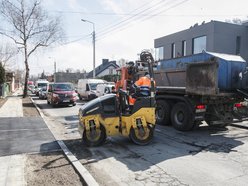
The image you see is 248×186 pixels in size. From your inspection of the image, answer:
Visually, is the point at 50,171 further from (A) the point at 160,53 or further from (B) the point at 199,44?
(A) the point at 160,53

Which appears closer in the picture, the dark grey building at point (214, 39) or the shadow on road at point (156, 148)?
the shadow on road at point (156, 148)

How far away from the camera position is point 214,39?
23.0 meters

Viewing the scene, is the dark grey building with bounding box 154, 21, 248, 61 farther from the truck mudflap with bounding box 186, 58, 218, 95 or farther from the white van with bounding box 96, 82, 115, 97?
the truck mudflap with bounding box 186, 58, 218, 95

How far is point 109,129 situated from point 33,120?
18.1 ft

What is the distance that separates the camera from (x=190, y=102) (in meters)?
8.62

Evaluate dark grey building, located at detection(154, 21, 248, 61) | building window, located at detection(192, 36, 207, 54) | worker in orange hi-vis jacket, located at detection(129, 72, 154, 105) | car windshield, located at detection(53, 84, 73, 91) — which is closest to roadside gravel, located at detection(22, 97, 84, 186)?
worker in orange hi-vis jacket, located at detection(129, 72, 154, 105)

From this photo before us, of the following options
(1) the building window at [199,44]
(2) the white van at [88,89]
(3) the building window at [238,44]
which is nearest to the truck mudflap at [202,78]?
(2) the white van at [88,89]

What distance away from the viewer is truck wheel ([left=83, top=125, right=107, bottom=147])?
22.3ft

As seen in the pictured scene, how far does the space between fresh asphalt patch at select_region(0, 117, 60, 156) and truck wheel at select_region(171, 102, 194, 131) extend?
4236mm

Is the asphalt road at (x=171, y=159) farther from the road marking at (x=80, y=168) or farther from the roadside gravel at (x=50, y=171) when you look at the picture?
the roadside gravel at (x=50, y=171)

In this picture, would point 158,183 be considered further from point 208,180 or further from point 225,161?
point 225,161

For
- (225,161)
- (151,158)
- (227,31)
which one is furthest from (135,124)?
(227,31)

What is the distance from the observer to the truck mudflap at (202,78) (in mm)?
7730

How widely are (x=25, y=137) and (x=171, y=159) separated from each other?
4.55 m
